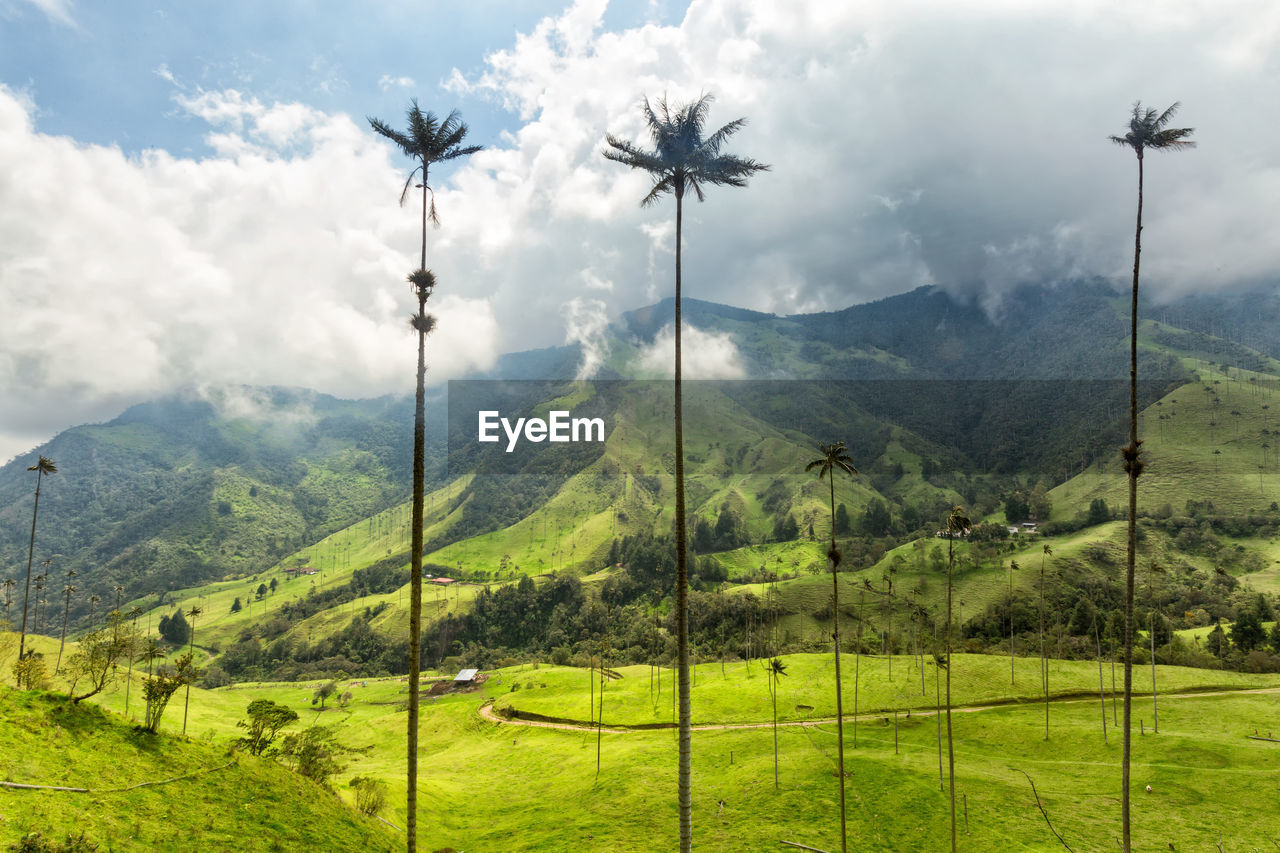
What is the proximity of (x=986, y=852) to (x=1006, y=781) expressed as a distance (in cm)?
1336

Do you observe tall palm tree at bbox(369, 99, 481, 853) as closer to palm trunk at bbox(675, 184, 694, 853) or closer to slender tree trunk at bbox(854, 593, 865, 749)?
palm trunk at bbox(675, 184, 694, 853)

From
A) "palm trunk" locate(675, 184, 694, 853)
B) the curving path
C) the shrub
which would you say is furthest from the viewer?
the curving path

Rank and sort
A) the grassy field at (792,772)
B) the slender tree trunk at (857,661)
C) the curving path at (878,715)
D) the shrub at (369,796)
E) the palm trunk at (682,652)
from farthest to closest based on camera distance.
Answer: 1. the curving path at (878,715)
2. the slender tree trunk at (857,661)
3. the shrub at (369,796)
4. the grassy field at (792,772)
5. the palm trunk at (682,652)

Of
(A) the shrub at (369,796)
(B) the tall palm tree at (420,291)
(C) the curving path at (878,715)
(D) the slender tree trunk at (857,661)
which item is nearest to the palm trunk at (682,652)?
(B) the tall palm tree at (420,291)

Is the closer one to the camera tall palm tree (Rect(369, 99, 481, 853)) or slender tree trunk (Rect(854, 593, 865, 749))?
tall palm tree (Rect(369, 99, 481, 853))

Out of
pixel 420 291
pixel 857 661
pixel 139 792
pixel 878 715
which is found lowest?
pixel 878 715

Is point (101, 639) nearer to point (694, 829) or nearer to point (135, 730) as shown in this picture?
point (135, 730)

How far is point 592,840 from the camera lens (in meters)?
46.8

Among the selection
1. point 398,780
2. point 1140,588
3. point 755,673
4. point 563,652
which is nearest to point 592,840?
point 398,780

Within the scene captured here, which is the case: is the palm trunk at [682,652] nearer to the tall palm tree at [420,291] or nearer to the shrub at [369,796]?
the tall palm tree at [420,291]

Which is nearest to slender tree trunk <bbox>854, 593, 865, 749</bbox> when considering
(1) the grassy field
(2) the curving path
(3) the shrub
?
(1) the grassy field

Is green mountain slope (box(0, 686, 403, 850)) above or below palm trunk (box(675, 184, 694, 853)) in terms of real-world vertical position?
below

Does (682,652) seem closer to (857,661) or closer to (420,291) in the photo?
(420,291)

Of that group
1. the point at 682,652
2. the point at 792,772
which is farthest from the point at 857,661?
the point at 682,652
